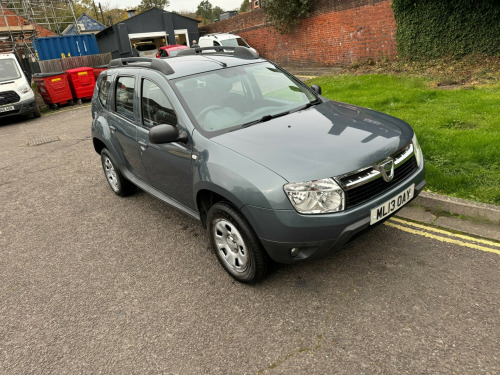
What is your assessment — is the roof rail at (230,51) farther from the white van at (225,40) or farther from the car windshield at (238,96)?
the white van at (225,40)

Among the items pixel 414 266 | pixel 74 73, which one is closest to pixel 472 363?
pixel 414 266

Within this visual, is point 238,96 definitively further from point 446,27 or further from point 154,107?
point 446,27

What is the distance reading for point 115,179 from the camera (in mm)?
5398

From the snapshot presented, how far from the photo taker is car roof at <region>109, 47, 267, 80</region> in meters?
3.81

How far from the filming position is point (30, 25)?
22422 millimetres

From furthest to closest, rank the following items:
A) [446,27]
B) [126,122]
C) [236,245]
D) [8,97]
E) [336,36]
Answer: [336,36] → [8,97] → [446,27] → [126,122] → [236,245]

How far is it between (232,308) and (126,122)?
249 cm

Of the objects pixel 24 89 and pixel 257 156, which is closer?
pixel 257 156

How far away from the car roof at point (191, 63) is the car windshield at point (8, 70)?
10403 mm

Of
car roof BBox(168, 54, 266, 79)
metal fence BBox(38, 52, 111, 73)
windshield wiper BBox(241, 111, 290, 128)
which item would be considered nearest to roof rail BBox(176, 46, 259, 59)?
car roof BBox(168, 54, 266, 79)

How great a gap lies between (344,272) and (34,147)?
8.59m

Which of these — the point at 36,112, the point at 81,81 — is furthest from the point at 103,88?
the point at 81,81

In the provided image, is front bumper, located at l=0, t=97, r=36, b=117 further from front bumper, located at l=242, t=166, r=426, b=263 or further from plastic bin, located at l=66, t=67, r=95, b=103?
front bumper, located at l=242, t=166, r=426, b=263

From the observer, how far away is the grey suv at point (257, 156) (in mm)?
2697
